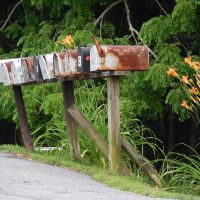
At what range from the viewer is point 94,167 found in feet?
29.0

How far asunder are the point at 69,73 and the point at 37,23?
789 cm

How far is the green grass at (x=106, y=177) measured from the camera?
23.5ft

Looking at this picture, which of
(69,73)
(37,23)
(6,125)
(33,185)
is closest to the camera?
(33,185)

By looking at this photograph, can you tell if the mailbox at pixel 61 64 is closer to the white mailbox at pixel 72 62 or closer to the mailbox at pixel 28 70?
the white mailbox at pixel 72 62

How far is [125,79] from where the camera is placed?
43.2 ft

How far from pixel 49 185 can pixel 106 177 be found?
0.97 metres

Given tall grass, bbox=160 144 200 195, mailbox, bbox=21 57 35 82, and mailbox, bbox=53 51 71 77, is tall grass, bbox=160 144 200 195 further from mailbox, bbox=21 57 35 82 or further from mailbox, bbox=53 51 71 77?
mailbox, bbox=21 57 35 82

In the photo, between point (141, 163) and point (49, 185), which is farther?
point (141, 163)

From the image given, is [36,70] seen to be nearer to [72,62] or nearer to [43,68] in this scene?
[43,68]

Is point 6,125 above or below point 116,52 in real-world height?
below

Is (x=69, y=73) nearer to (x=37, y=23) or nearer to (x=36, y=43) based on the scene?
(x=36, y=43)

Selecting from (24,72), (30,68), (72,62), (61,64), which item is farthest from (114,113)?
(24,72)

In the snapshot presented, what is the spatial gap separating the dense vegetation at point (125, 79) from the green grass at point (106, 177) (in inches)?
12.6

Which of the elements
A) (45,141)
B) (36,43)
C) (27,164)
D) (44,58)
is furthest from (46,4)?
(27,164)
